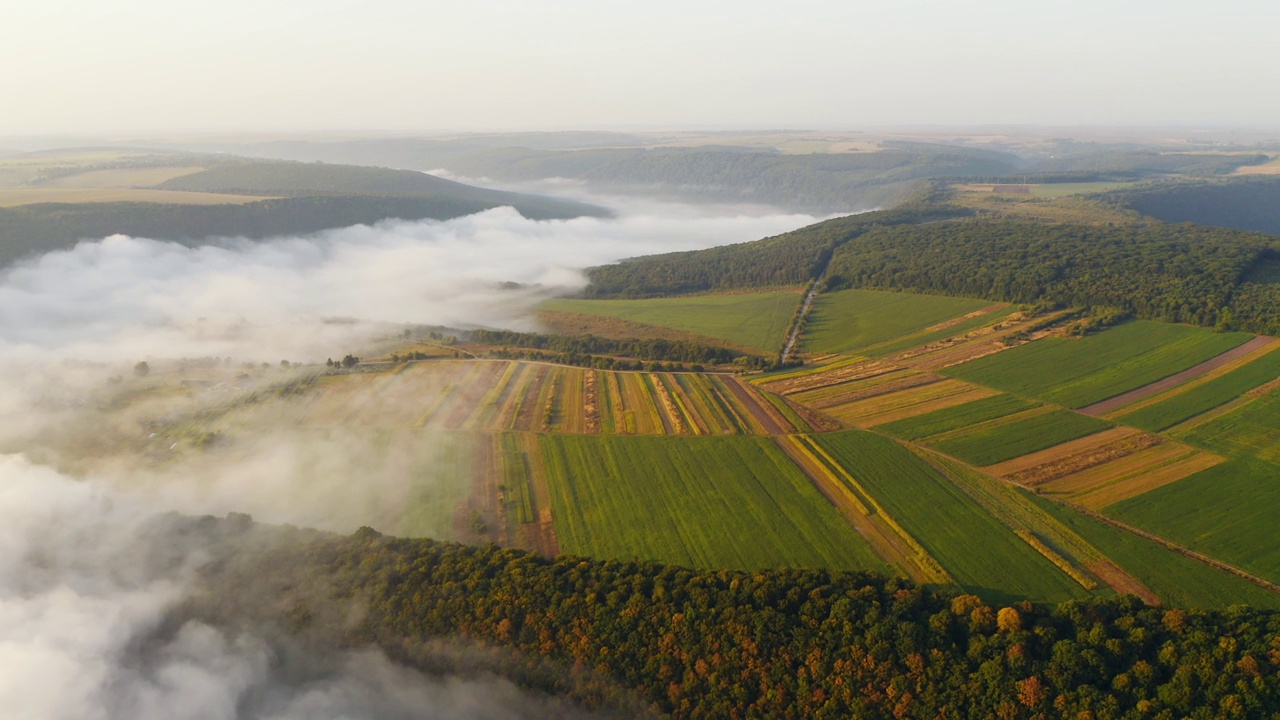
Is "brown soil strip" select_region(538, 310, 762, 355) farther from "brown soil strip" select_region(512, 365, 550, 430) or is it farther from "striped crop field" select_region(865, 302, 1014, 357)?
"brown soil strip" select_region(512, 365, 550, 430)

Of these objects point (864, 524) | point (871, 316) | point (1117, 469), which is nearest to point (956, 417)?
point (1117, 469)

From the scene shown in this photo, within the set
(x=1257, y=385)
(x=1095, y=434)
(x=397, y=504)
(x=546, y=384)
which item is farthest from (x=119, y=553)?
(x=1257, y=385)

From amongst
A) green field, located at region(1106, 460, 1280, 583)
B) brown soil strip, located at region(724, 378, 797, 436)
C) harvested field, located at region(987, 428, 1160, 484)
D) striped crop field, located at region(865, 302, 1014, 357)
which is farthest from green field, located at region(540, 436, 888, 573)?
striped crop field, located at region(865, 302, 1014, 357)

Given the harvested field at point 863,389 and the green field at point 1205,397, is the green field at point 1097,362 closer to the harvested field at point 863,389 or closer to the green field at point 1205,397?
the green field at point 1205,397

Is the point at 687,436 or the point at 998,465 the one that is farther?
the point at 687,436

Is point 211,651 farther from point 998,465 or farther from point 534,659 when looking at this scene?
point 998,465

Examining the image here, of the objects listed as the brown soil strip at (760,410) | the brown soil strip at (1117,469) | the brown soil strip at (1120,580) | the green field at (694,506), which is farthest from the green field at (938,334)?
the brown soil strip at (1120,580)
